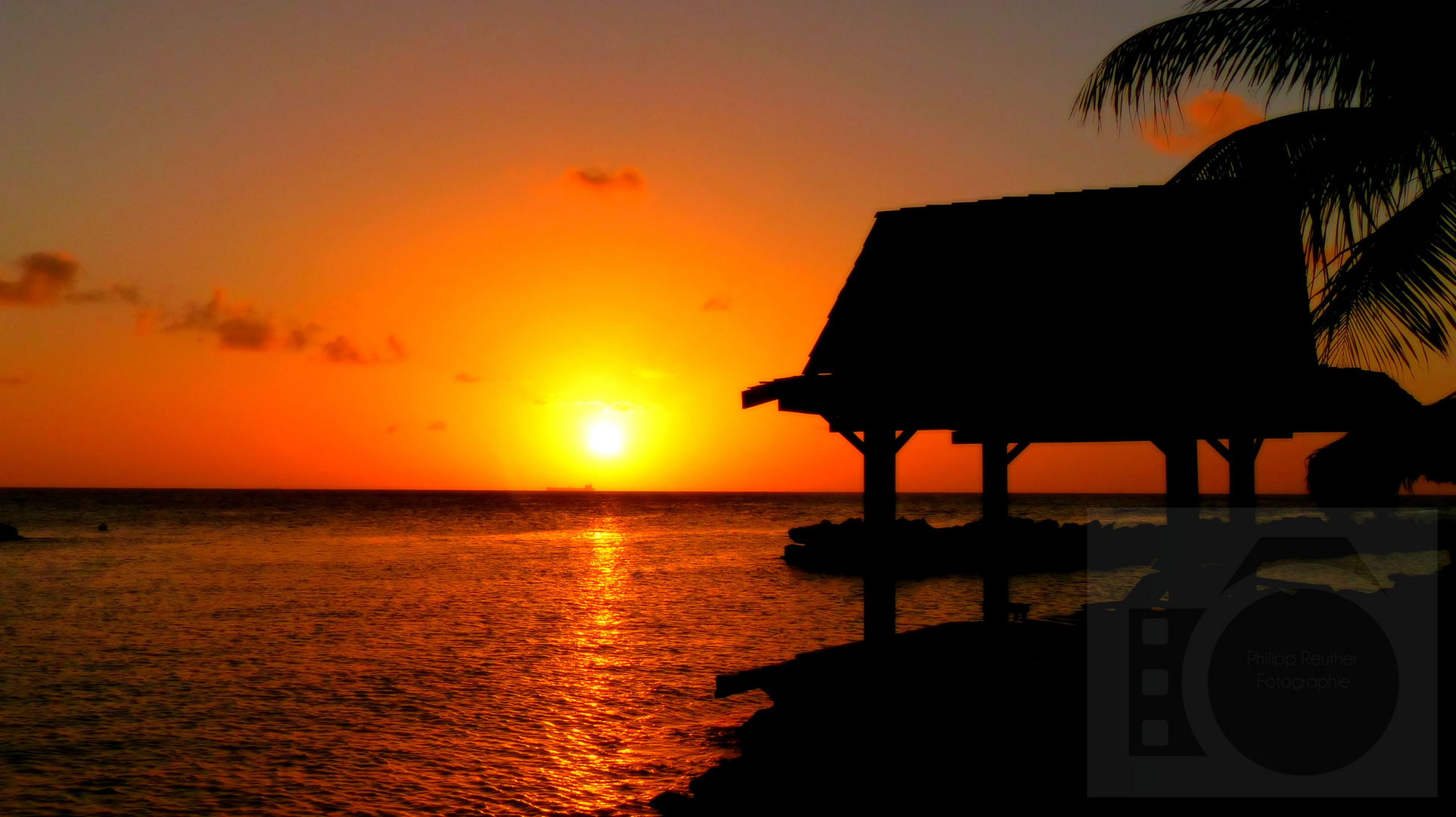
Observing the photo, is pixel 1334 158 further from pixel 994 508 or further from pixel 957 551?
pixel 957 551

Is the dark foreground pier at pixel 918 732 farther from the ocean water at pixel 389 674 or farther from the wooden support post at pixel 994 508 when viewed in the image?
the ocean water at pixel 389 674

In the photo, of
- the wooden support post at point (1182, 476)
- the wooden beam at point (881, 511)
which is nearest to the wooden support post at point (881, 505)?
the wooden beam at point (881, 511)

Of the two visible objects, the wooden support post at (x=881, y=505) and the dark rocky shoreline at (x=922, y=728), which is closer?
the dark rocky shoreline at (x=922, y=728)

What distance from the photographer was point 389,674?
20953mm

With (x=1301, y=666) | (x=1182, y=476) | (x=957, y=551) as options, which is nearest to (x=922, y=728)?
(x=1301, y=666)

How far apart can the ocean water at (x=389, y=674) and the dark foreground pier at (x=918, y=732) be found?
2.16m

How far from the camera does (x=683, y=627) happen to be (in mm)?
28062

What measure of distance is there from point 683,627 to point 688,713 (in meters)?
11.1

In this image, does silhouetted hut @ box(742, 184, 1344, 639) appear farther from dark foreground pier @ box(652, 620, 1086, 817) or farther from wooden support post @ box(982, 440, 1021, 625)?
dark foreground pier @ box(652, 620, 1086, 817)

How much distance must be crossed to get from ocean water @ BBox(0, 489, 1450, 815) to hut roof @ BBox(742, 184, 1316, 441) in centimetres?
637

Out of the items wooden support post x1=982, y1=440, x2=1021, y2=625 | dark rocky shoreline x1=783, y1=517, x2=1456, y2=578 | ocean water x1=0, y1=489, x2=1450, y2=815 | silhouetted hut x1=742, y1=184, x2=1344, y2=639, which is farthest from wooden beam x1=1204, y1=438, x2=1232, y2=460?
dark rocky shoreline x1=783, y1=517, x2=1456, y2=578

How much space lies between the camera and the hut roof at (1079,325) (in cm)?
821

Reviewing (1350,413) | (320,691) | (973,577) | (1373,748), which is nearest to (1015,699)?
(1373,748)

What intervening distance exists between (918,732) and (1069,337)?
426 centimetres
